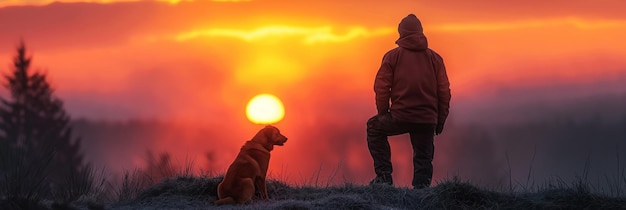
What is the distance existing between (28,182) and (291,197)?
122 inches

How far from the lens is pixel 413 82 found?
12727 mm

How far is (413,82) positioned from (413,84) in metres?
0.03

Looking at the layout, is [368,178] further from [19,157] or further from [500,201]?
[19,157]

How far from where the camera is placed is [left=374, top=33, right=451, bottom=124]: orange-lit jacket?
500 inches

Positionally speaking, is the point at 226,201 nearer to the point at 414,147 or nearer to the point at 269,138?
the point at 269,138

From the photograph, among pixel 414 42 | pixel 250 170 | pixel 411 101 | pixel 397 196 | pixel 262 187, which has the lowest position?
pixel 397 196

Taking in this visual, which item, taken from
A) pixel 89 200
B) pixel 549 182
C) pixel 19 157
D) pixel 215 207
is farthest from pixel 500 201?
pixel 19 157

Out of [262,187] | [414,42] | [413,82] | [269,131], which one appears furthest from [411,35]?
[262,187]

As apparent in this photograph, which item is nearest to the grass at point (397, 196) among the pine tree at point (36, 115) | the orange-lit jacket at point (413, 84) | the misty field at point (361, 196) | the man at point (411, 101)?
the misty field at point (361, 196)

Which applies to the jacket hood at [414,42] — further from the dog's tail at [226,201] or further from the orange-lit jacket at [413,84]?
the dog's tail at [226,201]

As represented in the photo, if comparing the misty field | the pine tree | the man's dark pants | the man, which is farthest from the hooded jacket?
the pine tree

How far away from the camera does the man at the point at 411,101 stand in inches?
500

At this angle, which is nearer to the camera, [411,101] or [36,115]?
[411,101]

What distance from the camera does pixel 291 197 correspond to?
1128 cm
